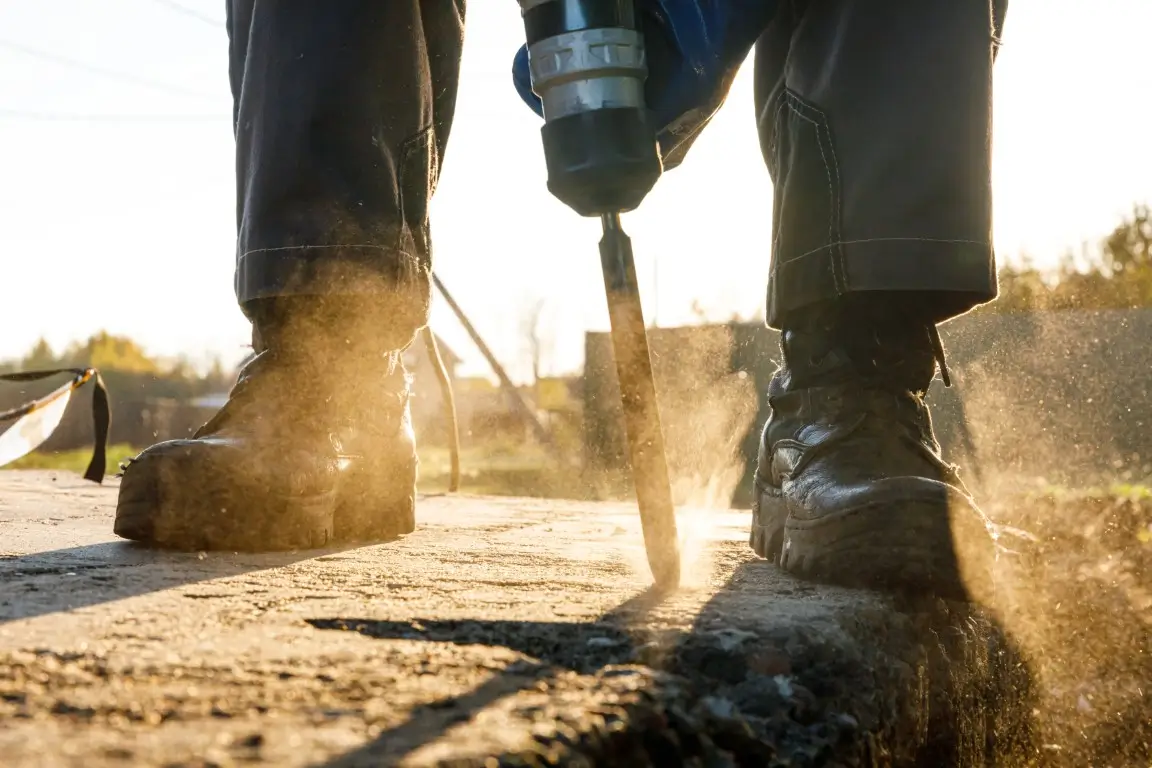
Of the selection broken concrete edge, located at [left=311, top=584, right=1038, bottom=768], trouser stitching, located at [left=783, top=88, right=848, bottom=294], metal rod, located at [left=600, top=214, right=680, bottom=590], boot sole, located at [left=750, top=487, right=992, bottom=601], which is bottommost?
broken concrete edge, located at [left=311, top=584, right=1038, bottom=768]

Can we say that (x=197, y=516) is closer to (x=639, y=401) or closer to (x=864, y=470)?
(x=639, y=401)

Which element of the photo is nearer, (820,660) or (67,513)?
(820,660)

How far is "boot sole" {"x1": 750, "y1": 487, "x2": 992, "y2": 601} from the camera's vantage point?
0.93 metres

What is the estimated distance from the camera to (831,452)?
1109 mm

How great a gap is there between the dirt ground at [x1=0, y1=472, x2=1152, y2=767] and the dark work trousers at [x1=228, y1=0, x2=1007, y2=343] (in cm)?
39

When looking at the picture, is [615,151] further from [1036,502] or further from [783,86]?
[1036,502]

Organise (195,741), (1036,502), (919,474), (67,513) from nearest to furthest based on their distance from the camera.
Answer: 1. (195,741)
2. (919,474)
3. (67,513)
4. (1036,502)

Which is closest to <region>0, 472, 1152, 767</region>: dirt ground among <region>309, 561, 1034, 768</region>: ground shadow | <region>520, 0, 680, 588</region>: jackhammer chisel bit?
<region>309, 561, 1034, 768</region>: ground shadow

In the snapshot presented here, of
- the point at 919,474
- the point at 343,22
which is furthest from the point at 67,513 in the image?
the point at 919,474

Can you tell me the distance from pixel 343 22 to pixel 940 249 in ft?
2.74

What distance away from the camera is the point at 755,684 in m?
0.66

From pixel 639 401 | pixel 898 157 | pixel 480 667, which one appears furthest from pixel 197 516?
pixel 898 157

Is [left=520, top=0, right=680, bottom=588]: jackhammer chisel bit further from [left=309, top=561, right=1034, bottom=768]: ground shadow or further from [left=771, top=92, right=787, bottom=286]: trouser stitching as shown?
[left=771, top=92, right=787, bottom=286]: trouser stitching

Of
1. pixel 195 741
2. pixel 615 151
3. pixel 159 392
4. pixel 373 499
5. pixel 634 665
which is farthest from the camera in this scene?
pixel 159 392
